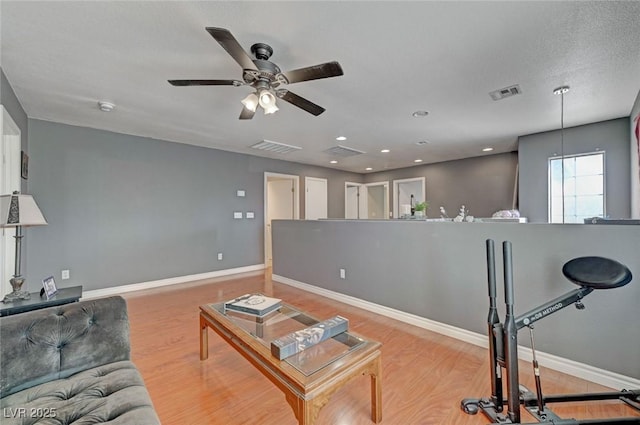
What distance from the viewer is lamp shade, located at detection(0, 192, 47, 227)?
1761mm

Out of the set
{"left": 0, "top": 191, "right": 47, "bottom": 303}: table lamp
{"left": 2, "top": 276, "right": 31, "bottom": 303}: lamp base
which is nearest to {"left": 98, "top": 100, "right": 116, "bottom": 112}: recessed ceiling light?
{"left": 0, "top": 191, "right": 47, "bottom": 303}: table lamp

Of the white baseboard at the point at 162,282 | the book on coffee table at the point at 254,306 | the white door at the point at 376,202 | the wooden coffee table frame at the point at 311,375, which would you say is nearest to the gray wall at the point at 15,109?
the white baseboard at the point at 162,282

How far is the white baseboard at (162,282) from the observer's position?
4.00 metres

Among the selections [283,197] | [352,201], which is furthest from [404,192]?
[283,197]

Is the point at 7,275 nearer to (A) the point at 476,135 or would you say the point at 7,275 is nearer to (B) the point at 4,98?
(B) the point at 4,98

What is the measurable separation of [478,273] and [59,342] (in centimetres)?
298

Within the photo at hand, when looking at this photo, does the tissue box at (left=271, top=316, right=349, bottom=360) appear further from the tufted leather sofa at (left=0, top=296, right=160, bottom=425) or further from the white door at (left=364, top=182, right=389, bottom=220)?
the white door at (left=364, top=182, right=389, bottom=220)

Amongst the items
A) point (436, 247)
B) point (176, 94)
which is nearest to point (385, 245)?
point (436, 247)

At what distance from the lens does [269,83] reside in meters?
2.09

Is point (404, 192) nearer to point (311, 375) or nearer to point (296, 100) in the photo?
point (296, 100)

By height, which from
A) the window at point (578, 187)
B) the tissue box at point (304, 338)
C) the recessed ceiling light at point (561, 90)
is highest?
the recessed ceiling light at point (561, 90)

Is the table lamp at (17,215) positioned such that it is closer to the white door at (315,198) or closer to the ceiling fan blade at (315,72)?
the ceiling fan blade at (315,72)

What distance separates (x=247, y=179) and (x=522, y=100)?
15.3 feet

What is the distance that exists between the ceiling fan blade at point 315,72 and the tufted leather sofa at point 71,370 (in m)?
1.82
